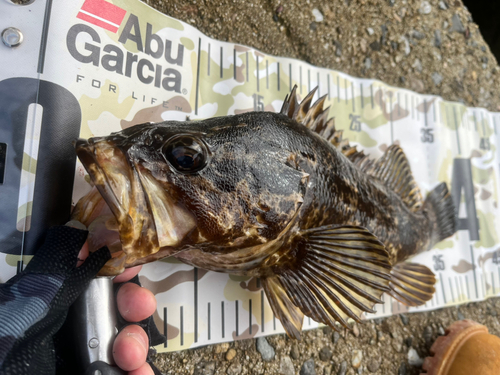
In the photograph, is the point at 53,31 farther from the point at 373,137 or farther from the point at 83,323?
the point at 373,137

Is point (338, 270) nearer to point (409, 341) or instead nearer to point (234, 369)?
point (234, 369)

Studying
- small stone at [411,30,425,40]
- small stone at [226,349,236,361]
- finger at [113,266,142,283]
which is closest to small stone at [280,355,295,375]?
small stone at [226,349,236,361]

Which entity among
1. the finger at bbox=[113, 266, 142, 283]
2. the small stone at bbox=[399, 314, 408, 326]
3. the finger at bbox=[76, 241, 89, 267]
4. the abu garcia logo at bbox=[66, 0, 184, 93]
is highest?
the abu garcia logo at bbox=[66, 0, 184, 93]

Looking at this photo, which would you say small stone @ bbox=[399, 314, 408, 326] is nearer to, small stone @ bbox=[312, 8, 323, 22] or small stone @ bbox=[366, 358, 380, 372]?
small stone @ bbox=[366, 358, 380, 372]

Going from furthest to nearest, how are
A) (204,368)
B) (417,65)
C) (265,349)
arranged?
1. (417,65)
2. (265,349)
3. (204,368)

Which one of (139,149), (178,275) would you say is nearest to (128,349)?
(178,275)

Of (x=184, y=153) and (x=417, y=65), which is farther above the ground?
(x=417, y=65)

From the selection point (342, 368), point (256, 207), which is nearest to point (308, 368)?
point (342, 368)

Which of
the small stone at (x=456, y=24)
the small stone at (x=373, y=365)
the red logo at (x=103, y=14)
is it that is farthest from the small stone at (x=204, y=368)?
the small stone at (x=456, y=24)
